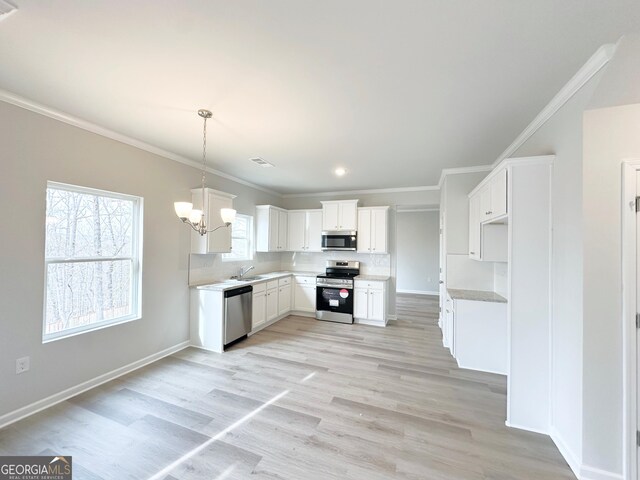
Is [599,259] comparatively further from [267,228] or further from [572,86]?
[267,228]

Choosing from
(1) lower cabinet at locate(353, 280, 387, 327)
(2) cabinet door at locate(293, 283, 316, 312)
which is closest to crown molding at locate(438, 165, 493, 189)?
(1) lower cabinet at locate(353, 280, 387, 327)

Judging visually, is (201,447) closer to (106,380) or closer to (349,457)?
(349,457)

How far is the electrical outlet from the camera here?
7.13ft

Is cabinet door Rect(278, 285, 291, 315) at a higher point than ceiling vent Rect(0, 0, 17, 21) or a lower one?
lower

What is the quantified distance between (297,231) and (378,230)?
6.23 feet

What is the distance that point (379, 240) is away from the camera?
5148mm

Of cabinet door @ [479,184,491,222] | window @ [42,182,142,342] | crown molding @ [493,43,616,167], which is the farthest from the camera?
cabinet door @ [479,184,491,222]

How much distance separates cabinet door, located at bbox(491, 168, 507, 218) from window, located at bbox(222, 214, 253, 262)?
4078 millimetres

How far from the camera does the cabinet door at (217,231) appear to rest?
3.76 meters

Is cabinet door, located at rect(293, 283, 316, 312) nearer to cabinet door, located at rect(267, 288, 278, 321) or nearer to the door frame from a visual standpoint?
cabinet door, located at rect(267, 288, 278, 321)

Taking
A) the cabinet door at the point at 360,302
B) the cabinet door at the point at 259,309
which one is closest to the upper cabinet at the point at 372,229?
the cabinet door at the point at 360,302

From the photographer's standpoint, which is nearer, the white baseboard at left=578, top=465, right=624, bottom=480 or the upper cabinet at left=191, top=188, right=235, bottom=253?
the white baseboard at left=578, top=465, right=624, bottom=480

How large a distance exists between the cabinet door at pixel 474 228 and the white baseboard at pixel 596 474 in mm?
2078

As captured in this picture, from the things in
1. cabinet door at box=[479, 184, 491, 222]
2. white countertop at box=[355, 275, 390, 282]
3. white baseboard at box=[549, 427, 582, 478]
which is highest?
cabinet door at box=[479, 184, 491, 222]
